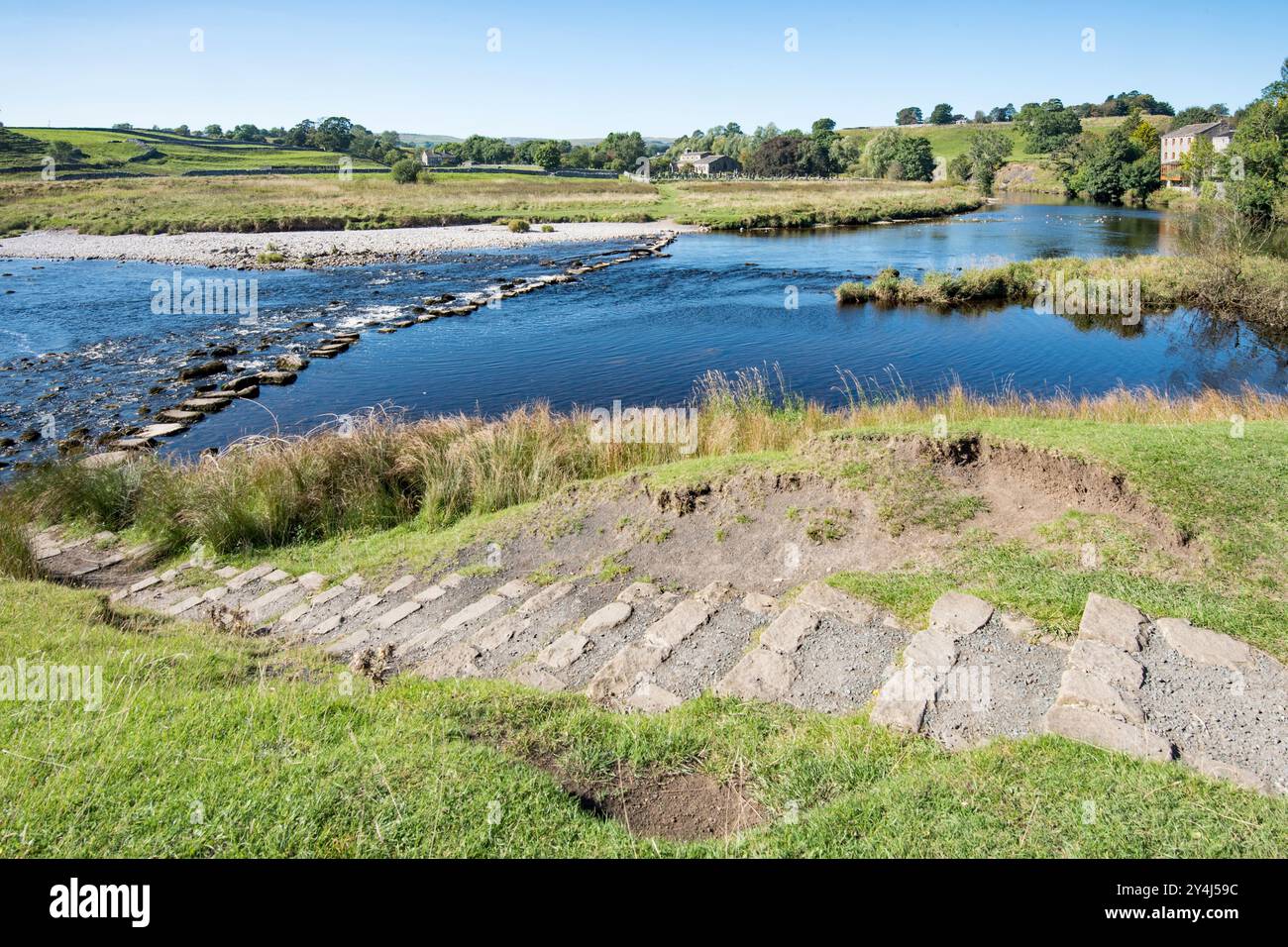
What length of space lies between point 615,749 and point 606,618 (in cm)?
255

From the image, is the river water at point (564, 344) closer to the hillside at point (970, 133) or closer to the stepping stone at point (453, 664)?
the stepping stone at point (453, 664)

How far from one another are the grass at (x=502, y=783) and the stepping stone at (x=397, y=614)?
2.69 m

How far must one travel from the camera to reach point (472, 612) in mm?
8539

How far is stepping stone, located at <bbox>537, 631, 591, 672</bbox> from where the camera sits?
6.99 m

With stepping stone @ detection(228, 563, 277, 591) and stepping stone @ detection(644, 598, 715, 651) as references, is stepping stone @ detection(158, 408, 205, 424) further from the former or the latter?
stepping stone @ detection(644, 598, 715, 651)

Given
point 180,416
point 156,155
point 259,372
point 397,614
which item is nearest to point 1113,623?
point 397,614

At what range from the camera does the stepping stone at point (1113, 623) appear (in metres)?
5.68

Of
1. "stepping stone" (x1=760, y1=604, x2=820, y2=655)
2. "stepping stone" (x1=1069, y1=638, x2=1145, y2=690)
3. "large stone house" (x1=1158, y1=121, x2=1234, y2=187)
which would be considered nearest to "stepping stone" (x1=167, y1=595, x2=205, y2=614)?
"stepping stone" (x1=760, y1=604, x2=820, y2=655)

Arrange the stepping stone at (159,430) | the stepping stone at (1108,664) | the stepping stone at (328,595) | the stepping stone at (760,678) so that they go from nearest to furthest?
the stepping stone at (1108,664)
the stepping stone at (760,678)
the stepping stone at (328,595)
the stepping stone at (159,430)

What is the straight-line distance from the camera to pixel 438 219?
6309 centimetres

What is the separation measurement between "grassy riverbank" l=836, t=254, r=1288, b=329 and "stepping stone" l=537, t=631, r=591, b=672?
28.6 metres

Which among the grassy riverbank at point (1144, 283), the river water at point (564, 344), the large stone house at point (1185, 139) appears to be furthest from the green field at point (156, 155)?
the large stone house at point (1185, 139)
